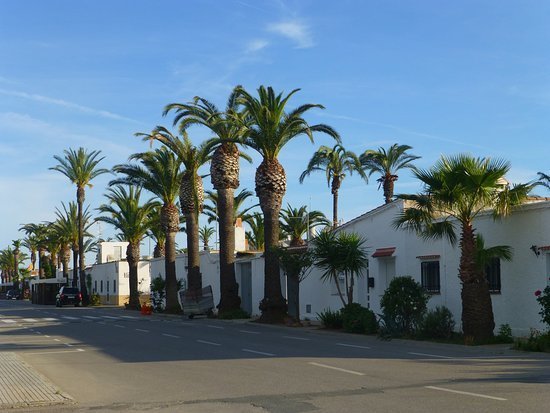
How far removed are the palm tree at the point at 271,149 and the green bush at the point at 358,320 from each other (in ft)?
21.4

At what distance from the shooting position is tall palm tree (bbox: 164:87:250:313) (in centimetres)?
4012

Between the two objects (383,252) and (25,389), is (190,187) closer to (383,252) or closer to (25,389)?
(383,252)

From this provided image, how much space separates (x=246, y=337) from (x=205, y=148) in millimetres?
18574

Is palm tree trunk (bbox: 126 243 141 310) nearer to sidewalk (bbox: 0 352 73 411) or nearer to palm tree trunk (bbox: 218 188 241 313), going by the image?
palm tree trunk (bbox: 218 188 241 313)

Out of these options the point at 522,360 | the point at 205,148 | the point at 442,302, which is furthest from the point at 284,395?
the point at 205,148

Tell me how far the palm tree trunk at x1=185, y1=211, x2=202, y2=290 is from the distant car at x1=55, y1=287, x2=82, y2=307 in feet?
95.4

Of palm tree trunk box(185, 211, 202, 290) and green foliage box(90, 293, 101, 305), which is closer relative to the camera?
palm tree trunk box(185, 211, 202, 290)

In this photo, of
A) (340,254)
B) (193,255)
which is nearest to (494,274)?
(340,254)

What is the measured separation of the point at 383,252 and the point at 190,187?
57.5 ft

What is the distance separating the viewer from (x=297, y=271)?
33562 mm

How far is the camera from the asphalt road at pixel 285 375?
11.0 m

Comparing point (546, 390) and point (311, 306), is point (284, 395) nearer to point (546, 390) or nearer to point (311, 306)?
point (546, 390)

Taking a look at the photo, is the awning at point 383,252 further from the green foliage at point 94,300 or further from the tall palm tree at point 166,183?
the green foliage at point 94,300


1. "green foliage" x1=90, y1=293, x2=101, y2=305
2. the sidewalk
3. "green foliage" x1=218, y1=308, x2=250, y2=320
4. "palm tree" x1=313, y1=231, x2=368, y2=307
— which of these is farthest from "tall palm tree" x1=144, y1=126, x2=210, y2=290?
"green foliage" x1=90, y1=293, x2=101, y2=305
